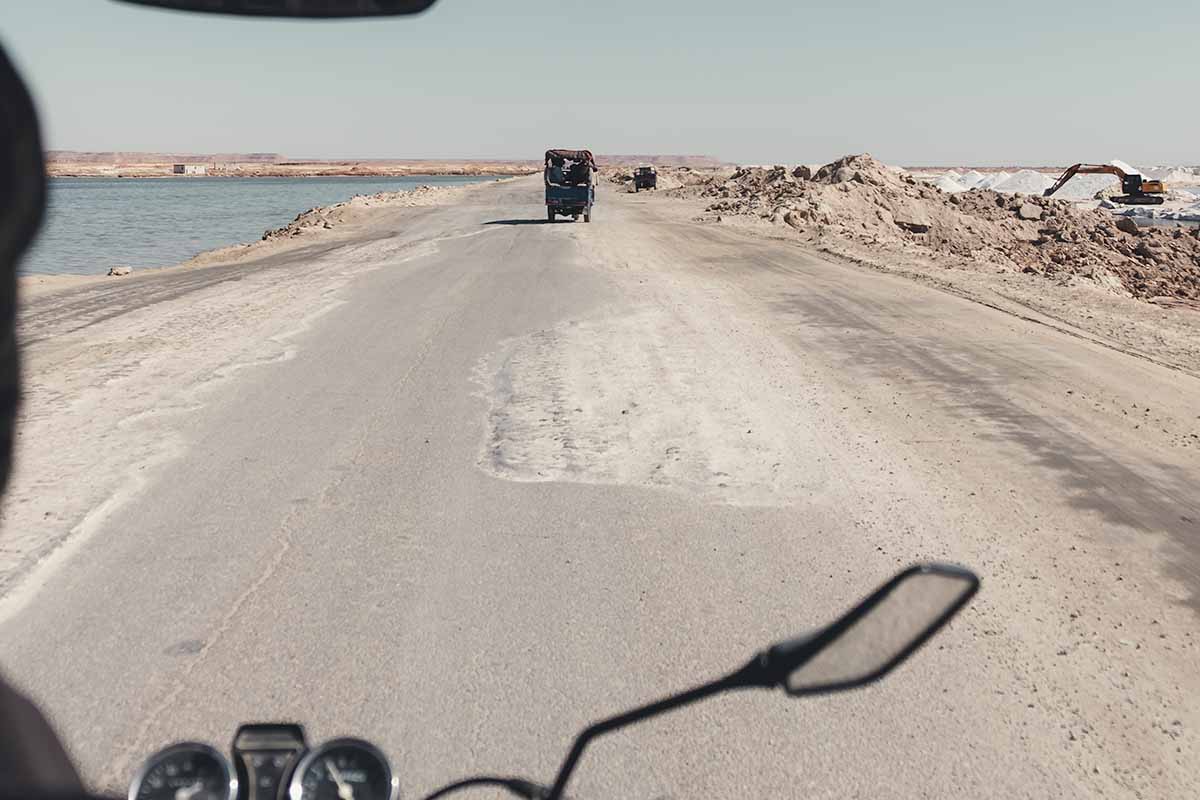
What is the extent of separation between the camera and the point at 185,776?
173 centimetres

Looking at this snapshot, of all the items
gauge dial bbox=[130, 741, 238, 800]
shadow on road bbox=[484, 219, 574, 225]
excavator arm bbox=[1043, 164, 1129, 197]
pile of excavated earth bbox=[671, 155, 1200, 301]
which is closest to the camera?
gauge dial bbox=[130, 741, 238, 800]

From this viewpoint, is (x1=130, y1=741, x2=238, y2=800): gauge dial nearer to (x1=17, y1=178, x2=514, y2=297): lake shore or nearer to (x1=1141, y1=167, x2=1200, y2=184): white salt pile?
(x1=17, y1=178, x2=514, y2=297): lake shore

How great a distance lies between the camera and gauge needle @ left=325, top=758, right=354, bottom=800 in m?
1.76

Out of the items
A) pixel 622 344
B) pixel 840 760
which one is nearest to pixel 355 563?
pixel 840 760

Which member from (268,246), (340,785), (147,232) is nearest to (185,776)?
(340,785)

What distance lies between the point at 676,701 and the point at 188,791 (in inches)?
35.0

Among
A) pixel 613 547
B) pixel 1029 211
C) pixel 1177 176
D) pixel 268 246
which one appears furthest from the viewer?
pixel 1177 176

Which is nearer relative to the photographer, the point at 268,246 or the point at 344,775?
the point at 344,775

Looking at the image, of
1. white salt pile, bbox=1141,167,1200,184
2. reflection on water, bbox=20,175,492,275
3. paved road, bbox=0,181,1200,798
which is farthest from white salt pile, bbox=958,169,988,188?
paved road, bbox=0,181,1200,798

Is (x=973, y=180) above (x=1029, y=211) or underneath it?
underneath

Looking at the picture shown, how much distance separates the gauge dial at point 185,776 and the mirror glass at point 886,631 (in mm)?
989

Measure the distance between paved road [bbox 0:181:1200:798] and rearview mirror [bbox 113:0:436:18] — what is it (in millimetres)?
905

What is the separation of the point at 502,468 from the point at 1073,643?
4.01 m

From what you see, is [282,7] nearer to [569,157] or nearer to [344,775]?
[344,775]
